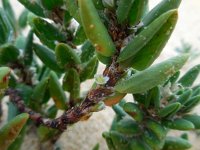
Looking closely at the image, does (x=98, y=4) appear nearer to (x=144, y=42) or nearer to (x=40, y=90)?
(x=144, y=42)

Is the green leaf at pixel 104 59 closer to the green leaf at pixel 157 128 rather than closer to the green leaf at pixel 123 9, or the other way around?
the green leaf at pixel 123 9

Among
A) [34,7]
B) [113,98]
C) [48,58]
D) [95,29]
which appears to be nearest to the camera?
[95,29]

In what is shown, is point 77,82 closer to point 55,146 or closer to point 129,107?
point 129,107

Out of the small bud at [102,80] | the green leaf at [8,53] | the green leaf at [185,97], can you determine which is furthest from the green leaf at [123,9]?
the green leaf at [8,53]

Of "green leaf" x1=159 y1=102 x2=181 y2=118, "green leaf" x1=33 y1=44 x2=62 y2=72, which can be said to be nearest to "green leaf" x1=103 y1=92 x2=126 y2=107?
"green leaf" x1=159 y1=102 x2=181 y2=118

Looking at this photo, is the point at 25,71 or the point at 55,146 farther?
the point at 55,146

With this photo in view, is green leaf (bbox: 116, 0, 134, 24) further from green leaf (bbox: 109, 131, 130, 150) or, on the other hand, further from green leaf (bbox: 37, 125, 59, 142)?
green leaf (bbox: 37, 125, 59, 142)

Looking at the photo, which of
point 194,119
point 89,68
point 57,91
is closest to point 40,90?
point 57,91

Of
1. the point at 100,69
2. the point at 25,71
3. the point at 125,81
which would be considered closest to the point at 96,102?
the point at 125,81
